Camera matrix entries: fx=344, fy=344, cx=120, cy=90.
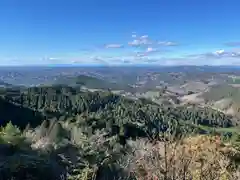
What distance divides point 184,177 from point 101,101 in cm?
15400

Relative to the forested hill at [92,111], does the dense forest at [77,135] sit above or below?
above

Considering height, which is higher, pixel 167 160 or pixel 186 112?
pixel 167 160

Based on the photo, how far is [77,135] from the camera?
140 feet

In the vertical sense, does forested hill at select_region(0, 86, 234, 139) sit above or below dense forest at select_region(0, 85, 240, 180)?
below

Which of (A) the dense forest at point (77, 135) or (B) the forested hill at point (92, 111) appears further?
(B) the forested hill at point (92, 111)

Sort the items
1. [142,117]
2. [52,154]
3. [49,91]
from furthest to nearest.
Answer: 1. [49,91]
2. [142,117]
3. [52,154]

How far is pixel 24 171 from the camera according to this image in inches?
799

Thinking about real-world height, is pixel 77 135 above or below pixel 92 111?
above

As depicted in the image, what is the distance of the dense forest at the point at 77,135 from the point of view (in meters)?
15.6

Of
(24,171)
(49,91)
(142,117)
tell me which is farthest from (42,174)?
(49,91)

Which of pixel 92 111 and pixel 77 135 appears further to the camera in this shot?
pixel 92 111

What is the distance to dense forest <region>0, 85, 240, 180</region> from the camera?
15.6 metres

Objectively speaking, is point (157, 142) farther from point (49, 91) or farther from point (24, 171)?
point (49, 91)

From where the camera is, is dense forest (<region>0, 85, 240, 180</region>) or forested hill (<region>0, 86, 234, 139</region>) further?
forested hill (<region>0, 86, 234, 139</region>)
